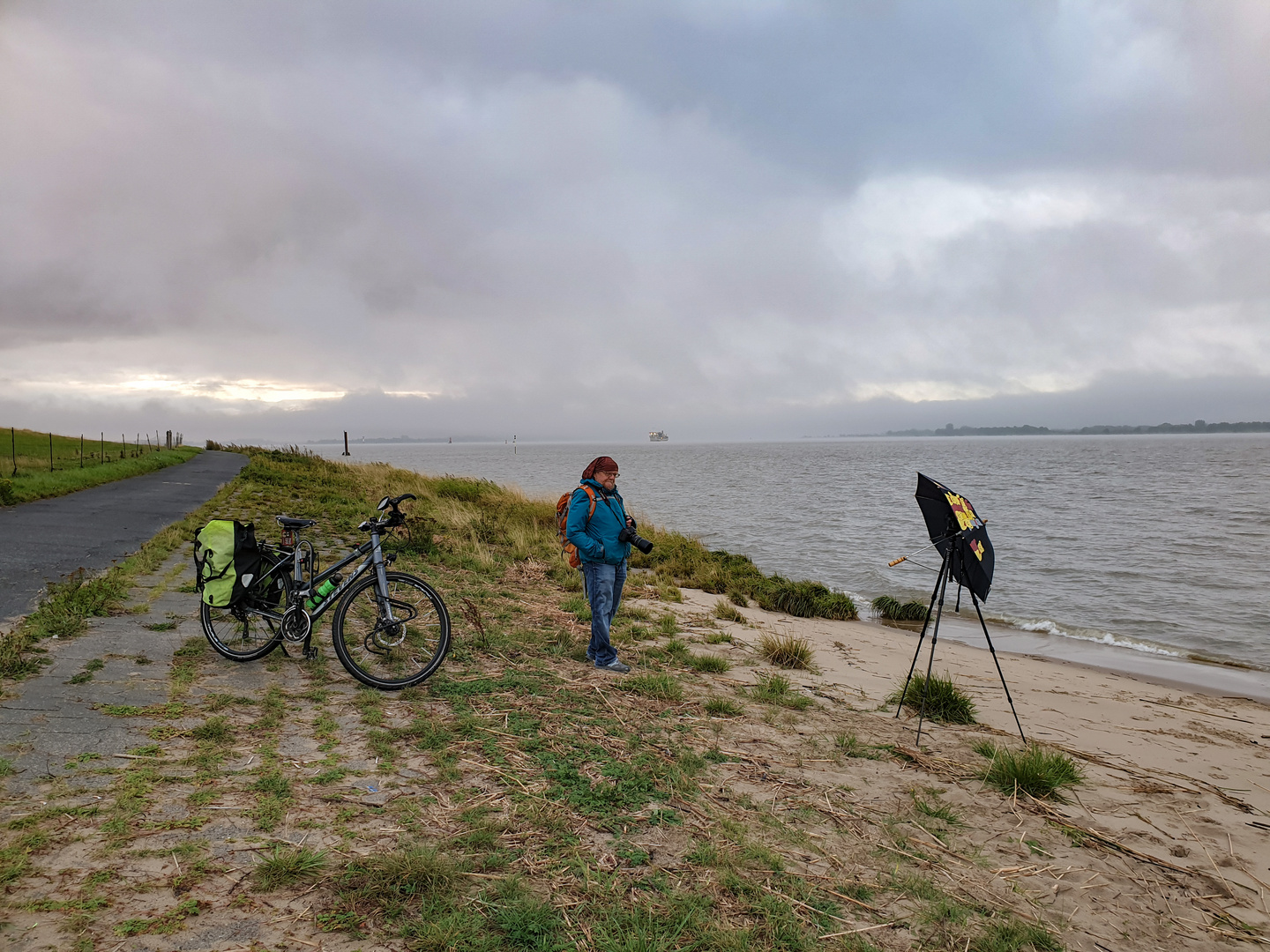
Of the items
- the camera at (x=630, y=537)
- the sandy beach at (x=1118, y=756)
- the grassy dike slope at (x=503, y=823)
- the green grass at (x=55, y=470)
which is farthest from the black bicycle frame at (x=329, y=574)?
the green grass at (x=55, y=470)

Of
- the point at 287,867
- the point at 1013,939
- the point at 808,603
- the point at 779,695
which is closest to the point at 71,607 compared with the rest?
the point at 287,867

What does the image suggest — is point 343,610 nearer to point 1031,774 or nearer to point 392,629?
point 392,629

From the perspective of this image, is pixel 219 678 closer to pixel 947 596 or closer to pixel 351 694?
pixel 351 694

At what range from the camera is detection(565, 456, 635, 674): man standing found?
6.70m

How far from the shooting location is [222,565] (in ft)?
18.5

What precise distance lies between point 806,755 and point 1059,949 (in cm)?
218

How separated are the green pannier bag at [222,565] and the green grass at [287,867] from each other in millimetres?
3121

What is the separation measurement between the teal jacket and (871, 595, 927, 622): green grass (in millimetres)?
8483

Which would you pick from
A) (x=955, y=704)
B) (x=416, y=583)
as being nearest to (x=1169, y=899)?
(x=955, y=704)

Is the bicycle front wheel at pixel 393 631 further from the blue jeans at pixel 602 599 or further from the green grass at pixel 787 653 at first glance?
the green grass at pixel 787 653

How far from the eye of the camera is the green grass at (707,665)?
7375mm

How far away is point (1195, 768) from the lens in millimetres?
5875

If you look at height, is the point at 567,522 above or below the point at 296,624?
above

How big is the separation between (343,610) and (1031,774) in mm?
5390
